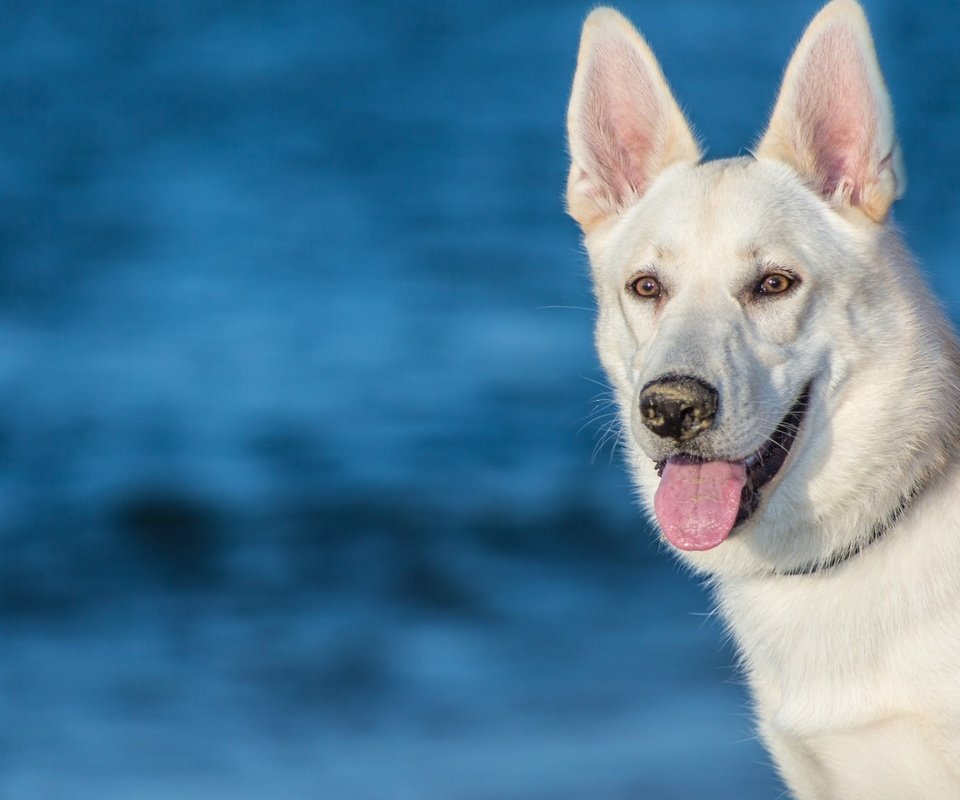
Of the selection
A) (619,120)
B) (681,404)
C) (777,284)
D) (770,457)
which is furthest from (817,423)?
(619,120)

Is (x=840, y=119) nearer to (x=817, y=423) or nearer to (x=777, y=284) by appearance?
(x=777, y=284)

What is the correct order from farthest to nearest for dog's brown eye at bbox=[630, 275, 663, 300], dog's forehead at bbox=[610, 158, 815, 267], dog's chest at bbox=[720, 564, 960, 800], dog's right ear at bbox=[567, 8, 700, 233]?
dog's right ear at bbox=[567, 8, 700, 233] < dog's brown eye at bbox=[630, 275, 663, 300] < dog's forehead at bbox=[610, 158, 815, 267] < dog's chest at bbox=[720, 564, 960, 800]

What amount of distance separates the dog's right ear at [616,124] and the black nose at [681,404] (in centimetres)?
125

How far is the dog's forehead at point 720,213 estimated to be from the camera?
4660mm

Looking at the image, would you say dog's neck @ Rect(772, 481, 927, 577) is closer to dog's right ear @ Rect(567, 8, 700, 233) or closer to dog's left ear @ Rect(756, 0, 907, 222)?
dog's left ear @ Rect(756, 0, 907, 222)

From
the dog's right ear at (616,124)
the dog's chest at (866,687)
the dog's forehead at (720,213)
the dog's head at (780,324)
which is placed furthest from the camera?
the dog's right ear at (616,124)

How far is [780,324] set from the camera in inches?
177

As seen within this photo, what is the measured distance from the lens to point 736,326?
4488 millimetres

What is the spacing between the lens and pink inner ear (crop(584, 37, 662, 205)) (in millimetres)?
5059

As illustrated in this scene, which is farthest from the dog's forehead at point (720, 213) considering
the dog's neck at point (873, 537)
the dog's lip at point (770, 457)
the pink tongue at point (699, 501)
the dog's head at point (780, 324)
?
the dog's neck at point (873, 537)

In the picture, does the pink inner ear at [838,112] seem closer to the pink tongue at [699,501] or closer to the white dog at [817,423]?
the white dog at [817,423]

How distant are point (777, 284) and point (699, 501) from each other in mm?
763

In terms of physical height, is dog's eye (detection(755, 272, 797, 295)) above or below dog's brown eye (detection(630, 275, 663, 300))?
below

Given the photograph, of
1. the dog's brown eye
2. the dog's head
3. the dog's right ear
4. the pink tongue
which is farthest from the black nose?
the dog's right ear
